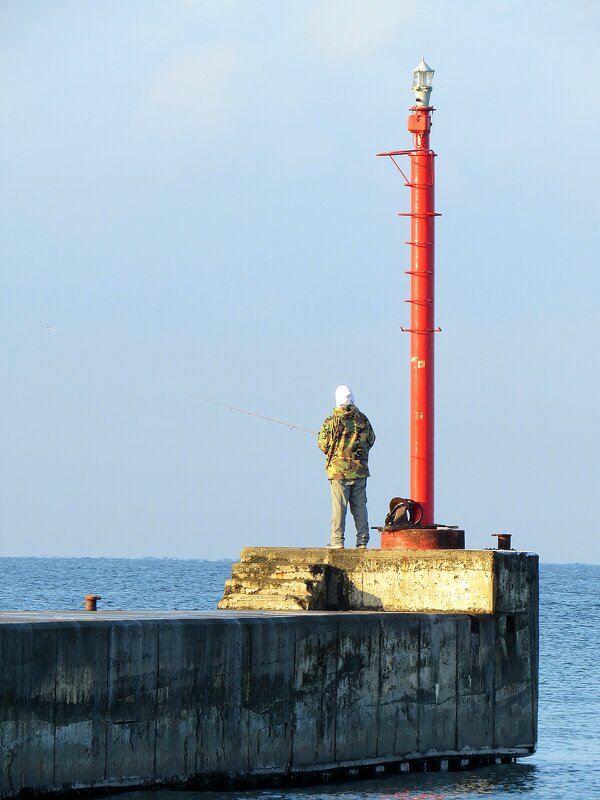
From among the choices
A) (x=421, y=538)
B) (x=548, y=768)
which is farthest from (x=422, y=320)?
(x=548, y=768)

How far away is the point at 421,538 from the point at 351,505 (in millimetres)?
875

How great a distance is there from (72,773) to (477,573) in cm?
479

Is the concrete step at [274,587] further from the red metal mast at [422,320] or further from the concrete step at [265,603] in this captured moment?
the red metal mast at [422,320]

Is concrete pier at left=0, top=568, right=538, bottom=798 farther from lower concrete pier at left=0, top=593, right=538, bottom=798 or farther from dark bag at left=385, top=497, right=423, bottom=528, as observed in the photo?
dark bag at left=385, top=497, right=423, bottom=528

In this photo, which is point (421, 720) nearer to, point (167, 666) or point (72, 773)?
point (167, 666)

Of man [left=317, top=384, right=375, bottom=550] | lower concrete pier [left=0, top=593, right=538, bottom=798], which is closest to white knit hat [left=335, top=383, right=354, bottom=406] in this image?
man [left=317, top=384, right=375, bottom=550]

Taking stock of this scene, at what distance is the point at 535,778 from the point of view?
13.7 m

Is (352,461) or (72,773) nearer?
(72,773)

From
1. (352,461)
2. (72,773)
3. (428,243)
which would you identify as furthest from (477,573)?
(72,773)

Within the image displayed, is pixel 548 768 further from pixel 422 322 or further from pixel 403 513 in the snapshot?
pixel 422 322

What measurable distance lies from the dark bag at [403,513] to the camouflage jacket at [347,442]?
45cm

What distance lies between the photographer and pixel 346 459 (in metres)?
14.6

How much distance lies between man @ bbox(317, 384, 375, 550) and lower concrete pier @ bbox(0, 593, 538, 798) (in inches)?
67.4

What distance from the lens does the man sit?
575 inches
